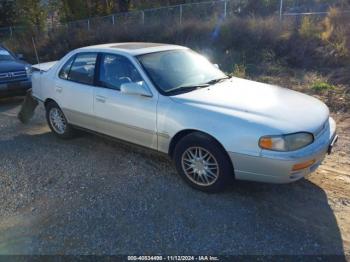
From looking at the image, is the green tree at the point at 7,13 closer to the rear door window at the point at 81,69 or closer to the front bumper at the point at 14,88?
the front bumper at the point at 14,88

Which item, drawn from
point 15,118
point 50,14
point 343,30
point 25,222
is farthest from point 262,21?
point 50,14

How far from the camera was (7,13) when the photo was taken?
1159 inches

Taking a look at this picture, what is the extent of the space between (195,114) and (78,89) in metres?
2.19

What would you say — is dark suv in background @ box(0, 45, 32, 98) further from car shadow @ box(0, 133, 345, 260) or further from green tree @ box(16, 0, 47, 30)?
green tree @ box(16, 0, 47, 30)

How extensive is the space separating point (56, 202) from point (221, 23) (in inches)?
441

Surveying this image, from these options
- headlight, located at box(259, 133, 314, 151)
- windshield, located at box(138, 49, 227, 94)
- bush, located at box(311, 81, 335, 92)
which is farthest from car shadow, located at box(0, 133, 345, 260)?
bush, located at box(311, 81, 335, 92)

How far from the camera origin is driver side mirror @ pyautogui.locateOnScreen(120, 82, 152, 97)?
439 centimetres

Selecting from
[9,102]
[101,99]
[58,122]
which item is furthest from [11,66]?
[101,99]

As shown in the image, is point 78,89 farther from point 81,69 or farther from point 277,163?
point 277,163

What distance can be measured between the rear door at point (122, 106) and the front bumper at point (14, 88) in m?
4.88

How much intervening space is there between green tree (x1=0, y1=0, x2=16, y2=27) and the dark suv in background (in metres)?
22.5

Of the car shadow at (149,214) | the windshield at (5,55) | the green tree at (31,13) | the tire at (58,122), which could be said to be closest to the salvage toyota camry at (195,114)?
the tire at (58,122)

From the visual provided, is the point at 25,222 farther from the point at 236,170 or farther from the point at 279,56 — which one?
the point at 279,56

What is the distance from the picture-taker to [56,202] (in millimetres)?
4152
